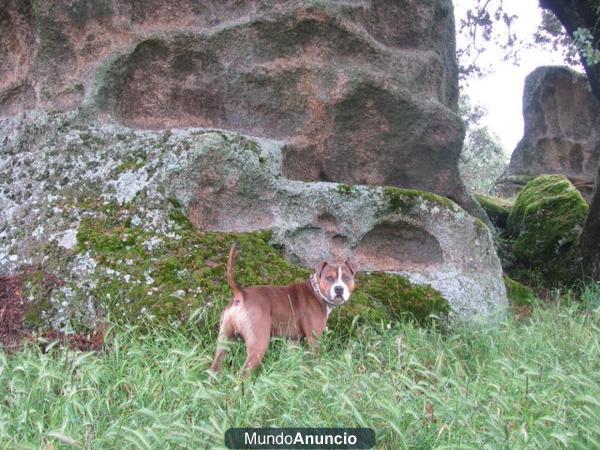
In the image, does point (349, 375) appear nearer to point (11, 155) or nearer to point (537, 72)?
point (11, 155)

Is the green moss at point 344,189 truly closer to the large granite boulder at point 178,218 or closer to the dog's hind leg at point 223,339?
the large granite boulder at point 178,218

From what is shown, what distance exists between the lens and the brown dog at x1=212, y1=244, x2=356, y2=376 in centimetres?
514

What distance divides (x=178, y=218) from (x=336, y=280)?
187 centimetres

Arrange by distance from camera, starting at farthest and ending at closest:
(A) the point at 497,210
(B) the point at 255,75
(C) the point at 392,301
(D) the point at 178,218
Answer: (A) the point at 497,210 → (B) the point at 255,75 → (C) the point at 392,301 → (D) the point at 178,218

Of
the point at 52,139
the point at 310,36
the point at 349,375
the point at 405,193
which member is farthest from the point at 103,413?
the point at 310,36

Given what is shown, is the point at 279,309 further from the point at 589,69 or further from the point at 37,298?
the point at 589,69

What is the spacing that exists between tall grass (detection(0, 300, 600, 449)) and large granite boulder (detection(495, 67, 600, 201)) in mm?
11838

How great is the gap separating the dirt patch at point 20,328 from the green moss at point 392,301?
2356 mm

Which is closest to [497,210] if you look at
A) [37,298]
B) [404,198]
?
[404,198]

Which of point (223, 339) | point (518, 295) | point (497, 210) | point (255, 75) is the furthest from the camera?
point (497, 210)

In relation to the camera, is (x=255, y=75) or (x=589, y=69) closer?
(x=255, y=75)

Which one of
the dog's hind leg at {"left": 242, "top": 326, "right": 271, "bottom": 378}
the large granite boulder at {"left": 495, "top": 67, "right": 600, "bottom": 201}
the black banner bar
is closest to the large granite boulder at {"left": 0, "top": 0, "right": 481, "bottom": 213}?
the dog's hind leg at {"left": 242, "top": 326, "right": 271, "bottom": 378}

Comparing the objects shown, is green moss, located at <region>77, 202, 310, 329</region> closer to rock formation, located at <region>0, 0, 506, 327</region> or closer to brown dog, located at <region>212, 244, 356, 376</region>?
rock formation, located at <region>0, 0, 506, 327</region>

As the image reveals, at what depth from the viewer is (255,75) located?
805cm
